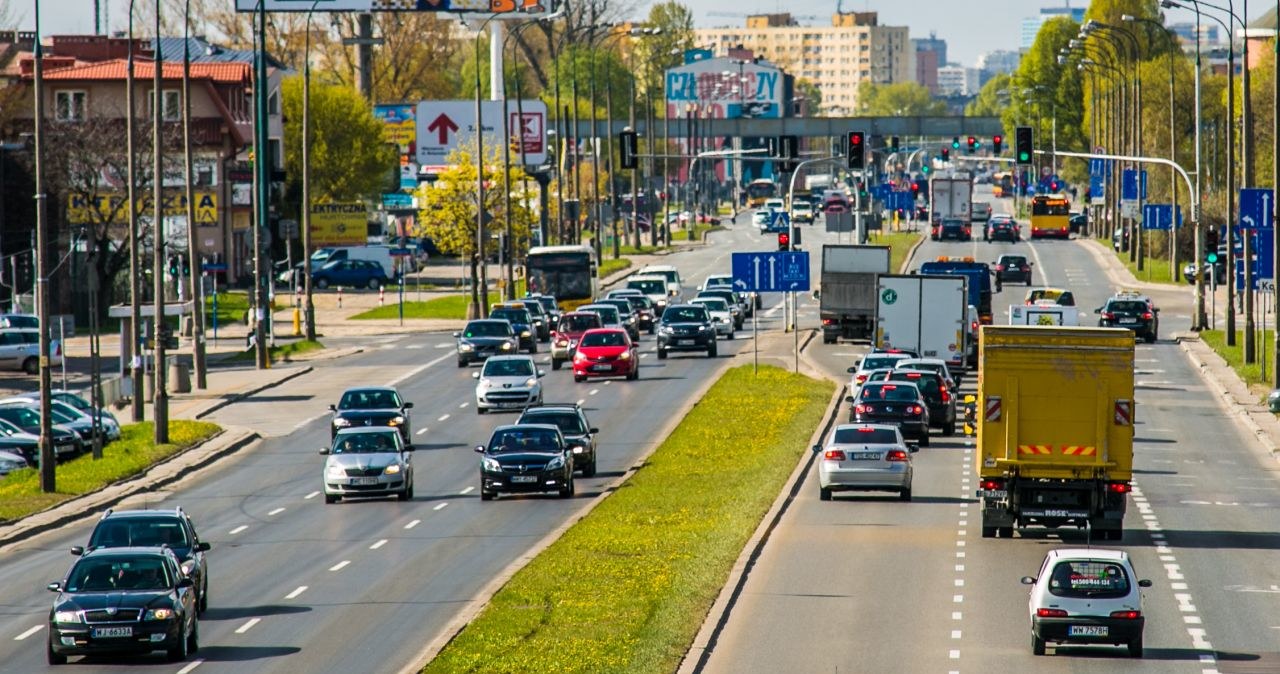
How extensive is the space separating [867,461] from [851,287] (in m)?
34.1

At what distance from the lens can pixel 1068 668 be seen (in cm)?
2305

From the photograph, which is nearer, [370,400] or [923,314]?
[370,400]

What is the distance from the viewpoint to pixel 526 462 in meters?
40.3

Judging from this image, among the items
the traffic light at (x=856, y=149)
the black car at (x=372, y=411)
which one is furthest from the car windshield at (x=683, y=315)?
the black car at (x=372, y=411)

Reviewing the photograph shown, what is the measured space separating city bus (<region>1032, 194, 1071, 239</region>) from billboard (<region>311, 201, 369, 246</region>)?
45094 millimetres

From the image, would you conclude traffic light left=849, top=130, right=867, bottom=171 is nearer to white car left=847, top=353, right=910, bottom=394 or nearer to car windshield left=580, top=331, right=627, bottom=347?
car windshield left=580, top=331, right=627, bottom=347

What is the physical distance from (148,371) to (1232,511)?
33.0 m

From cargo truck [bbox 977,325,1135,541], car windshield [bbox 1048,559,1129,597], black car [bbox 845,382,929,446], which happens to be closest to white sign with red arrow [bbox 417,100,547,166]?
black car [bbox 845,382,929,446]

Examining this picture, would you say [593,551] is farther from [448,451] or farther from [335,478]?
[448,451]


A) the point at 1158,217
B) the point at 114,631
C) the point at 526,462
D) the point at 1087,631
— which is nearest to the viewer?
the point at 1087,631

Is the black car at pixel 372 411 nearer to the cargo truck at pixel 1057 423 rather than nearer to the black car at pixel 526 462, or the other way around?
the black car at pixel 526 462

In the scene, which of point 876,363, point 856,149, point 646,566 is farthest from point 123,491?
point 856,149

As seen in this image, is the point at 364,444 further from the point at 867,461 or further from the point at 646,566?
the point at 646,566

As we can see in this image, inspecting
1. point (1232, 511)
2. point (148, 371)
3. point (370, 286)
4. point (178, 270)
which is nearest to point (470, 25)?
point (370, 286)
